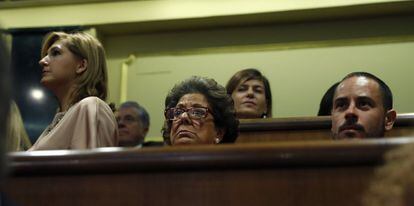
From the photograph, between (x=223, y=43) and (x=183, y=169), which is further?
(x=223, y=43)

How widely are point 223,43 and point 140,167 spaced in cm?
371

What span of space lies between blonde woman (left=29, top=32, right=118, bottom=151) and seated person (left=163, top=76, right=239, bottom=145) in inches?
8.9

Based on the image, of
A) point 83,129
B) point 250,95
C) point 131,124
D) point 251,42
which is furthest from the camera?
point 251,42

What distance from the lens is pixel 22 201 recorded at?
1.40 m

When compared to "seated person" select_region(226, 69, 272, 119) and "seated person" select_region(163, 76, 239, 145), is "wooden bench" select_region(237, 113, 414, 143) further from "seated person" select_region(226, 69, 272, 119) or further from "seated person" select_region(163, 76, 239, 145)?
"seated person" select_region(226, 69, 272, 119)

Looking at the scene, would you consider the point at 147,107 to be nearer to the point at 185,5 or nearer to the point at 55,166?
the point at 185,5

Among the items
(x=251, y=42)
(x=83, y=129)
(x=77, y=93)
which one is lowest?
(x=83, y=129)

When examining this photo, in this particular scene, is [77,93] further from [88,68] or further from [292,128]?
[292,128]

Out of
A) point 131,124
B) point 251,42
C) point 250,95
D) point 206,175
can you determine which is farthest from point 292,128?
point 251,42

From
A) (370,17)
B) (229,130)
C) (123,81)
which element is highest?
(370,17)

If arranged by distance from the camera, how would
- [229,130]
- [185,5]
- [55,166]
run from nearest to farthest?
[55,166] < [229,130] < [185,5]

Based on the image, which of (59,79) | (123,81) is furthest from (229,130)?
(123,81)

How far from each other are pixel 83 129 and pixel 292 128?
0.85 m

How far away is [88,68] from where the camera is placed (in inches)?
91.0
